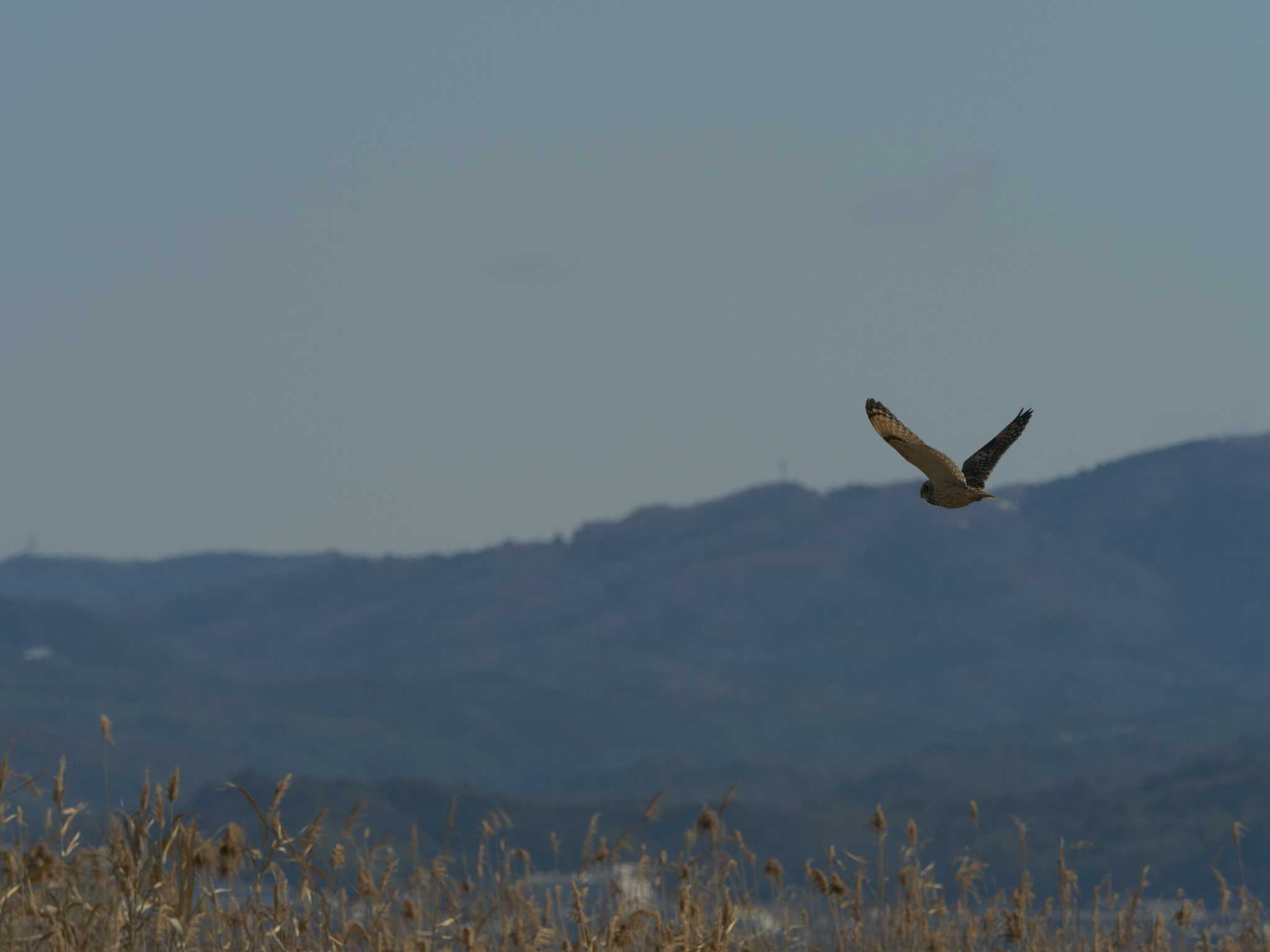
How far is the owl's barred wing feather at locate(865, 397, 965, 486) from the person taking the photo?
4.68 meters

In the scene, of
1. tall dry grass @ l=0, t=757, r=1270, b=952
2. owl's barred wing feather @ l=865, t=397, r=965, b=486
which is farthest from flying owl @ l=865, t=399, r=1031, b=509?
tall dry grass @ l=0, t=757, r=1270, b=952

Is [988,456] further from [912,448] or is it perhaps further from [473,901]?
[473,901]

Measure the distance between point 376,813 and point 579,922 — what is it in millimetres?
151904

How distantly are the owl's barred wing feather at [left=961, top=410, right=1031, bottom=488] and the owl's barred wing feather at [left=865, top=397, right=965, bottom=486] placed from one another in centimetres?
8

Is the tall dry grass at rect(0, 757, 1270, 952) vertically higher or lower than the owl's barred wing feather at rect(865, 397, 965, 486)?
lower

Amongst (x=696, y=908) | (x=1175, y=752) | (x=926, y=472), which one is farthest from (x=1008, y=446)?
(x=1175, y=752)

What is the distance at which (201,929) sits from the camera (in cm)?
803

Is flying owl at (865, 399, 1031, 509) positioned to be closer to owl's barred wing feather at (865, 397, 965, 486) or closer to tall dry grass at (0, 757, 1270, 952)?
owl's barred wing feather at (865, 397, 965, 486)

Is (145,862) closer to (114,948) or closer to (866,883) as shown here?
(114,948)

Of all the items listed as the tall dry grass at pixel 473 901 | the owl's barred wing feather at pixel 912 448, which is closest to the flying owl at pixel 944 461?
the owl's barred wing feather at pixel 912 448

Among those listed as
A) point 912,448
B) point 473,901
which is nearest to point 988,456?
point 912,448

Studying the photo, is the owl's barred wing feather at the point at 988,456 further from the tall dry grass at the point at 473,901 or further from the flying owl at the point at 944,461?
the tall dry grass at the point at 473,901

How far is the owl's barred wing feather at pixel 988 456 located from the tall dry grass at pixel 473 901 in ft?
5.44

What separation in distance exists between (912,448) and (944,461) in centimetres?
20
